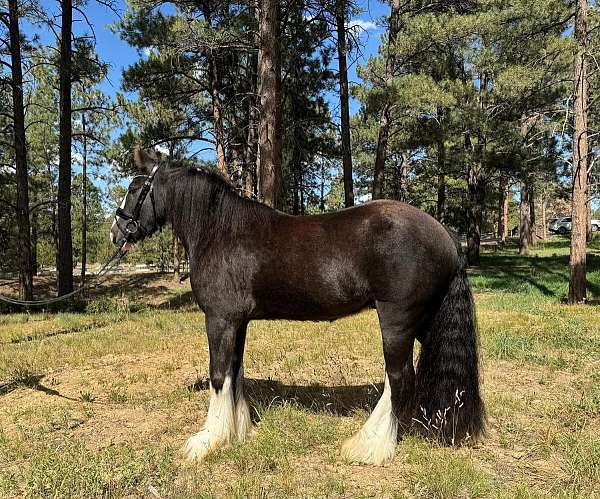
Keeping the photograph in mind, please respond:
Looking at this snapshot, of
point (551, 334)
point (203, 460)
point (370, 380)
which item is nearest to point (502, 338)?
point (551, 334)

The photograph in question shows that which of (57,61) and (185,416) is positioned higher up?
(57,61)

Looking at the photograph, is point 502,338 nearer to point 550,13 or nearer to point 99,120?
point 550,13

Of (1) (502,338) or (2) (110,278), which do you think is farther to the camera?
(2) (110,278)

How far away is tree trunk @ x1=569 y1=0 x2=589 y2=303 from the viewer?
10.4m

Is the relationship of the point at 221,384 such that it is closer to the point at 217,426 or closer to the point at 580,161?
the point at 217,426

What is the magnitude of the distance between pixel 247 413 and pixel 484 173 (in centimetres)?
1893

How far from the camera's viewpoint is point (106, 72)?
13328mm

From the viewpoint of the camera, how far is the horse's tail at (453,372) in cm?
351

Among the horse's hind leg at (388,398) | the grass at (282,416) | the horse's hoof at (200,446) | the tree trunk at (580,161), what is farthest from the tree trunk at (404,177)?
the horse's hoof at (200,446)

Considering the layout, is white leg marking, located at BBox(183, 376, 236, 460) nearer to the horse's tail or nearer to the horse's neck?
the horse's neck

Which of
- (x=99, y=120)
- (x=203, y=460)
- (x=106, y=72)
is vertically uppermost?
(x=99, y=120)

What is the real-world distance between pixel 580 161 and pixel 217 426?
10.6 m

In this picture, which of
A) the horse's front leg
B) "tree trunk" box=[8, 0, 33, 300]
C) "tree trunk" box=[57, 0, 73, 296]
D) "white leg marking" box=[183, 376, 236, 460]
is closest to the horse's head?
the horse's front leg

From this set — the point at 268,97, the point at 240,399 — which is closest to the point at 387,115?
the point at 268,97
